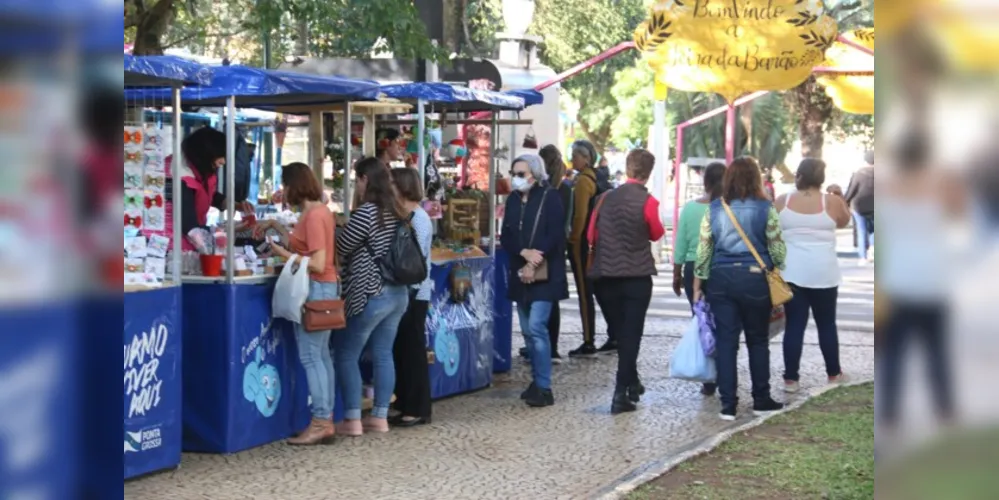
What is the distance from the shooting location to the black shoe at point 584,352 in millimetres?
12023

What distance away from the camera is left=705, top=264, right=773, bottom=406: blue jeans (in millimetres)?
8695

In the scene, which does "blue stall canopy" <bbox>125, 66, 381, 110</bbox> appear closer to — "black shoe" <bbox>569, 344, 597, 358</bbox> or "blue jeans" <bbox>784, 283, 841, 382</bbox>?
"blue jeans" <bbox>784, 283, 841, 382</bbox>

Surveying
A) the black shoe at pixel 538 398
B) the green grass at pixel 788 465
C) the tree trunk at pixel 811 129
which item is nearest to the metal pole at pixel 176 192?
the green grass at pixel 788 465

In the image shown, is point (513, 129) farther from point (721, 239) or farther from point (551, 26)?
point (551, 26)

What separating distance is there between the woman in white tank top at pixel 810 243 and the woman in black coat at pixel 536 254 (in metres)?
1.89

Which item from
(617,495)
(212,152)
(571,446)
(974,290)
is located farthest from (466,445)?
(974,290)

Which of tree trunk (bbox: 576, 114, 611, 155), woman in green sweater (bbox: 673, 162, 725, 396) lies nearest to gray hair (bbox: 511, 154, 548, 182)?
woman in green sweater (bbox: 673, 162, 725, 396)

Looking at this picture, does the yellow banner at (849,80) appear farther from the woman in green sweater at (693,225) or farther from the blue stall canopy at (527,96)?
the woman in green sweater at (693,225)

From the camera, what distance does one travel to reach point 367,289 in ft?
26.3

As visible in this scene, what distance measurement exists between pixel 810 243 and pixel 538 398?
95.5 inches

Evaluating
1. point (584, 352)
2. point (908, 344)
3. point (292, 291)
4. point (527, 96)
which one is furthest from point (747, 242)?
point (908, 344)

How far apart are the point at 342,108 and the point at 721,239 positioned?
296 cm

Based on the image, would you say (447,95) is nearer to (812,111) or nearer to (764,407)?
(764,407)

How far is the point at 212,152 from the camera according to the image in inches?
323
